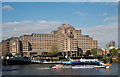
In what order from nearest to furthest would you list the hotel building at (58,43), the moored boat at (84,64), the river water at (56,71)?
the river water at (56,71) → the moored boat at (84,64) → the hotel building at (58,43)

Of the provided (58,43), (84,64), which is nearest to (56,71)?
(84,64)

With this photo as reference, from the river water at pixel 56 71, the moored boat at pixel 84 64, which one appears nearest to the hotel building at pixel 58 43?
the moored boat at pixel 84 64

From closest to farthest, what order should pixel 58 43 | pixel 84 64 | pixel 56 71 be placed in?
1. pixel 56 71
2. pixel 84 64
3. pixel 58 43

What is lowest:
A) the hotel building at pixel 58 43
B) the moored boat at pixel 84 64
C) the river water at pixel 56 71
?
the river water at pixel 56 71

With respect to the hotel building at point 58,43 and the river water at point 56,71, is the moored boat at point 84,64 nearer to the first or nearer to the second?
the river water at point 56,71

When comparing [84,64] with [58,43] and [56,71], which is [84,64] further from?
[58,43]

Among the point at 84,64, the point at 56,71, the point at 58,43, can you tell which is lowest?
the point at 56,71

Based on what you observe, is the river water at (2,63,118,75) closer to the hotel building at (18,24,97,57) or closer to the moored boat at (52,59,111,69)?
the moored boat at (52,59,111,69)

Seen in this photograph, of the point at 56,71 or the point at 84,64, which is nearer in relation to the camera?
the point at 56,71

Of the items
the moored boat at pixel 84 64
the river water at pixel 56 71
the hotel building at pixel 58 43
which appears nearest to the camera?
the river water at pixel 56 71

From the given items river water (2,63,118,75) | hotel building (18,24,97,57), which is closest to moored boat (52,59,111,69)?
river water (2,63,118,75)

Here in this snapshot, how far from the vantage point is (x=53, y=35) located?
53.2 m

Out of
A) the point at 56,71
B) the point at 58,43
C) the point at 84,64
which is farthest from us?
the point at 58,43

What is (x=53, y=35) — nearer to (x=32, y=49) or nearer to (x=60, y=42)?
(x=60, y=42)
